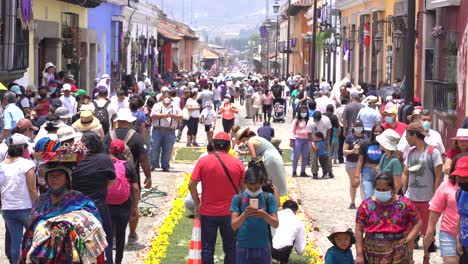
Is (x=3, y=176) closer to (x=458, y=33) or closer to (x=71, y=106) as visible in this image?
(x=71, y=106)

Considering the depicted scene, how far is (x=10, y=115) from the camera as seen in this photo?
1697cm

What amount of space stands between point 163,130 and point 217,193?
10.6 m

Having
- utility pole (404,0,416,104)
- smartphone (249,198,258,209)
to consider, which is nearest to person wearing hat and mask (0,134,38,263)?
smartphone (249,198,258,209)

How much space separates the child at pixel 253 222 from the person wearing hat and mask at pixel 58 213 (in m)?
2.51

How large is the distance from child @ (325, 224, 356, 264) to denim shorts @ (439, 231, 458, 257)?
0.99 meters

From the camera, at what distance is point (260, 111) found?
39.2 meters

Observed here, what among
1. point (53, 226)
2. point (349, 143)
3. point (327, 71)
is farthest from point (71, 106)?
point (327, 71)

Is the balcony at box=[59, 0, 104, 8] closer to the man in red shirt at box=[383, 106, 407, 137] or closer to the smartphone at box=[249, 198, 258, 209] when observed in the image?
the man in red shirt at box=[383, 106, 407, 137]

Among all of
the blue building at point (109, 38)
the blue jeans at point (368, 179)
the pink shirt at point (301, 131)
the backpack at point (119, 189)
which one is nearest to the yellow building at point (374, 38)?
the pink shirt at point (301, 131)

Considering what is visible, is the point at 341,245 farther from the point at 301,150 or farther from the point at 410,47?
the point at 301,150

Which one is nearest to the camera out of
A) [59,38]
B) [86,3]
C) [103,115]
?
[103,115]

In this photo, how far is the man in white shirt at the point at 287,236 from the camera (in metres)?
11.5

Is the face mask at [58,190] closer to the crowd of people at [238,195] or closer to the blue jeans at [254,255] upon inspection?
the crowd of people at [238,195]

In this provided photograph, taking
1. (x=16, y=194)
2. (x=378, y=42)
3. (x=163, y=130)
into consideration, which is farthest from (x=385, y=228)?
(x=378, y=42)
